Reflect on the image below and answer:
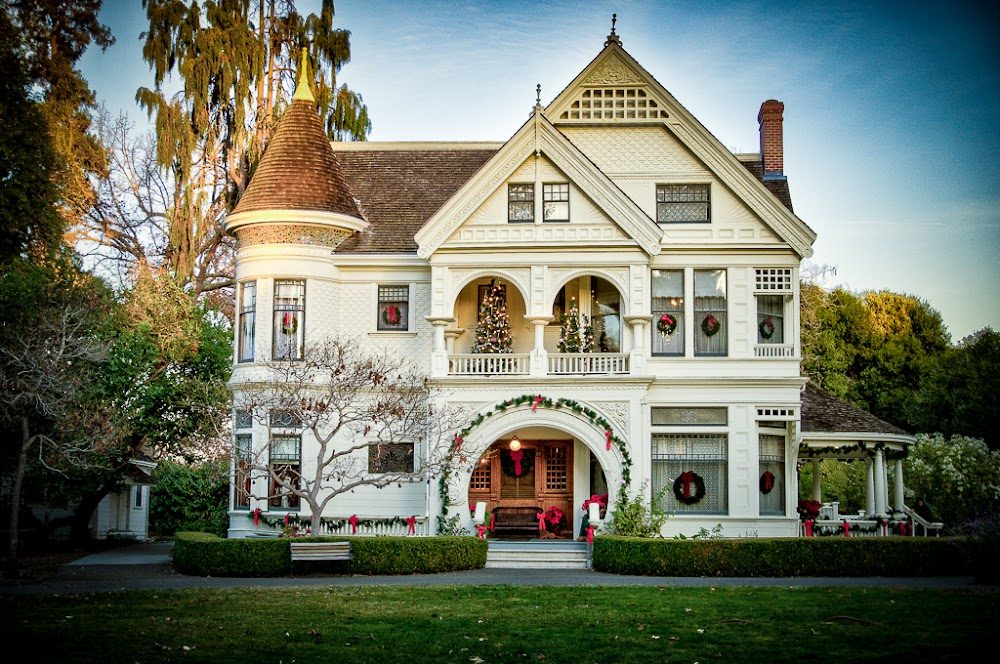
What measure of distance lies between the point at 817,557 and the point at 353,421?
11.6 metres

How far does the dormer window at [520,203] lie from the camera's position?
29547 mm

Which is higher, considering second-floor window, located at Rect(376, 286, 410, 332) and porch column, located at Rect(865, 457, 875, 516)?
second-floor window, located at Rect(376, 286, 410, 332)

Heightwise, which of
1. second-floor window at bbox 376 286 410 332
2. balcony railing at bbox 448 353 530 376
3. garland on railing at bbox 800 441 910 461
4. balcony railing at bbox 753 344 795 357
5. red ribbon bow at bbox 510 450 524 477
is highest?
second-floor window at bbox 376 286 410 332

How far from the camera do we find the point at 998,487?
3412 centimetres

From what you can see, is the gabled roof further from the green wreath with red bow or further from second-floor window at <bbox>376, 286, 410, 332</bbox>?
the green wreath with red bow

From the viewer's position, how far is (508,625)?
1670cm

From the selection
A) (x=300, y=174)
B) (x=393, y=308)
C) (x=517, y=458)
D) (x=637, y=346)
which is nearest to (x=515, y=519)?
(x=517, y=458)

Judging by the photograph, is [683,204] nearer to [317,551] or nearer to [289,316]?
[289,316]

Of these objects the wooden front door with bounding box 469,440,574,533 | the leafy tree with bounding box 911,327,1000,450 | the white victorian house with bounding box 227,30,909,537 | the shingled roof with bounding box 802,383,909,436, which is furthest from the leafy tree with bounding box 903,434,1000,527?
the wooden front door with bounding box 469,440,574,533

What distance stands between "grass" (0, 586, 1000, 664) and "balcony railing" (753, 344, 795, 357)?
33.4ft

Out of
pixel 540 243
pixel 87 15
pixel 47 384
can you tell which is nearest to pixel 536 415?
pixel 540 243

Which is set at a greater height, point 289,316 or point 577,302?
point 577,302

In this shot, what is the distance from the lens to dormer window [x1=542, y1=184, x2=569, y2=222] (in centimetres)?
2947

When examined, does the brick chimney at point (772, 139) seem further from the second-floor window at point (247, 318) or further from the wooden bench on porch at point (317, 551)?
the wooden bench on porch at point (317, 551)
